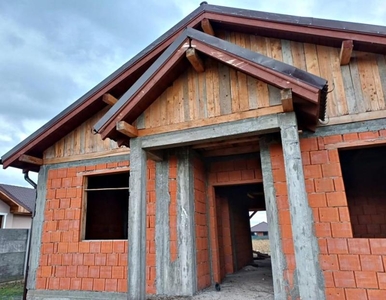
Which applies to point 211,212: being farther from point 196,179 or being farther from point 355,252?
point 355,252

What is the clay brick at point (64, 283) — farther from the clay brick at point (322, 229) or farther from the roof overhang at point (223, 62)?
the clay brick at point (322, 229)

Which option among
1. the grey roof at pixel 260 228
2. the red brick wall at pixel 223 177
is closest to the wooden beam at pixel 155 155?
the red brick wall at pixel 223 177

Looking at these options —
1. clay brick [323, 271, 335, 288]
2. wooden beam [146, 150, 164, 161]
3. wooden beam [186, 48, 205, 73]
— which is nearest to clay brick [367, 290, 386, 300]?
clay brick [323, 271, 335, 288]

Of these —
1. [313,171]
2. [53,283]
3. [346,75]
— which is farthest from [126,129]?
[53,283]

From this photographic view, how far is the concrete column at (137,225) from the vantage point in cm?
421

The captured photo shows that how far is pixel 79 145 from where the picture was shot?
22.8 ft

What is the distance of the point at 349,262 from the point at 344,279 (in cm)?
25

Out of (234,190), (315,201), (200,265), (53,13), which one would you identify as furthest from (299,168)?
(53,13)

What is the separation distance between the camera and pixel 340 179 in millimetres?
4555

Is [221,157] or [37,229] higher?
[221,157]

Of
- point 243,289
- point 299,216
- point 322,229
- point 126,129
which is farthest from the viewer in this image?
point 243,289

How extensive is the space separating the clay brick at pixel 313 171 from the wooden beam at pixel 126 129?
280 cm

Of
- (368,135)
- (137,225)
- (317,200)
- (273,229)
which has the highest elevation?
(368,135)

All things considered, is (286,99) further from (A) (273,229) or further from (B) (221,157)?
(B) (221,157)
